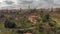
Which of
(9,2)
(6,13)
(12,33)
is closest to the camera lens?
(12,33)

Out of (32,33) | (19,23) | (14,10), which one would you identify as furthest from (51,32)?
(14,10)

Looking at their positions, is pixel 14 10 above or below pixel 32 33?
above

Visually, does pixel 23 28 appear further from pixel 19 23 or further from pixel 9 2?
pixel 9 2

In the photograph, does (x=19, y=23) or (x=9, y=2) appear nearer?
(x=19, y=23)

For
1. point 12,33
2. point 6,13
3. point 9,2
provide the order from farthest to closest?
point 9,2 < point 6,13 < point 12,33

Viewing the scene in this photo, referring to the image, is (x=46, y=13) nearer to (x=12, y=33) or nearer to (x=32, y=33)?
(x=32, y=33)

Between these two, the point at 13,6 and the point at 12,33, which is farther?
the point at 13,6

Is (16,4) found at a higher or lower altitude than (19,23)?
Result: higher

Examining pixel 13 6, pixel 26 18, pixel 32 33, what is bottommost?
pixel 32 33

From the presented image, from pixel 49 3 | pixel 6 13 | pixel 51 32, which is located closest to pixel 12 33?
pixel 6 13
